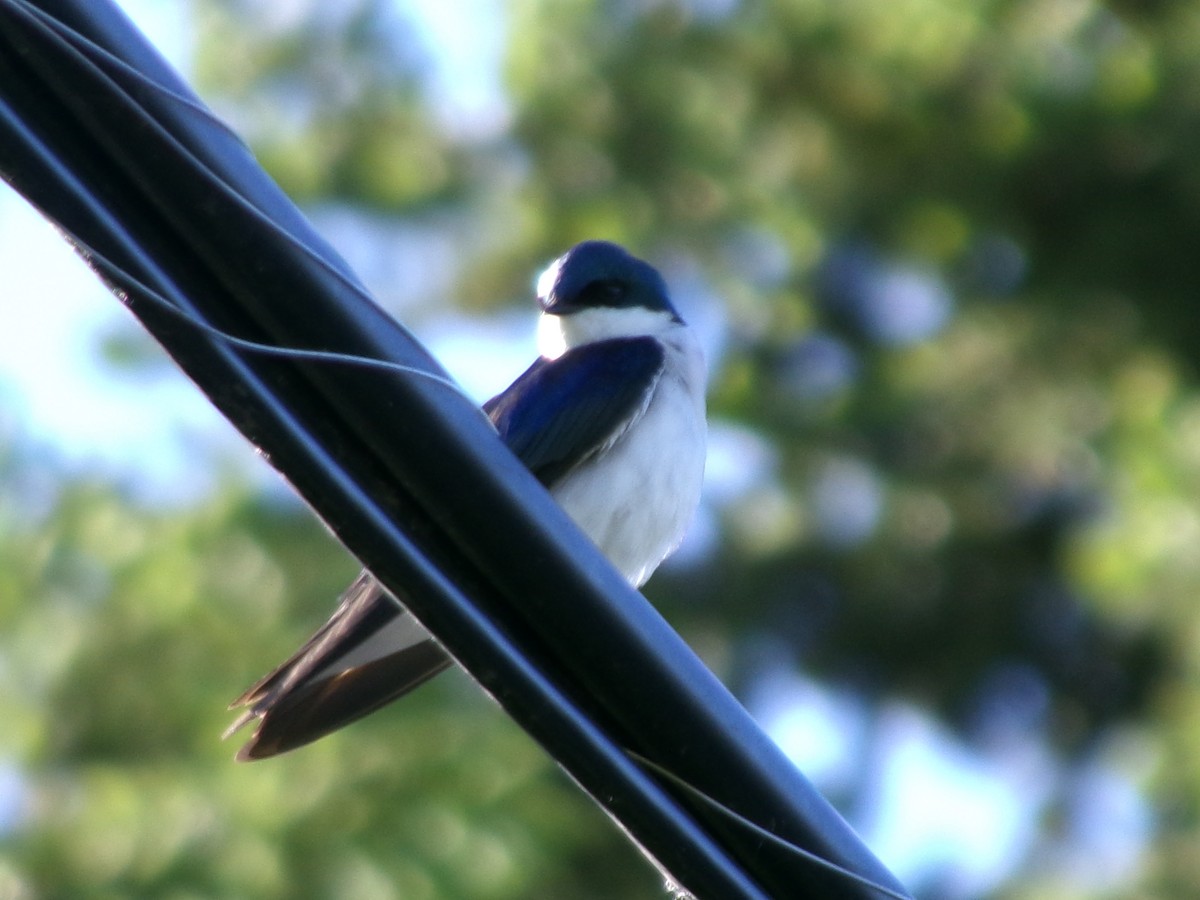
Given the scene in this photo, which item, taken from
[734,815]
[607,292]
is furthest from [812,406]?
[734,815]

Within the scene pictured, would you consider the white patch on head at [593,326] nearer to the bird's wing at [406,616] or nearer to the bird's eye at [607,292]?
the bird's eye at [607,292]

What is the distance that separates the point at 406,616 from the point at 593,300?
4.05 feet

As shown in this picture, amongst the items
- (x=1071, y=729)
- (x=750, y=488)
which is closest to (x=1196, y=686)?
(x=750, y=488)

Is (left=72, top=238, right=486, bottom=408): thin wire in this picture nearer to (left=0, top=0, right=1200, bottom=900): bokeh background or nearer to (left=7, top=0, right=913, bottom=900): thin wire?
(left=7, top=0, right=913, bottom=900): thin wire

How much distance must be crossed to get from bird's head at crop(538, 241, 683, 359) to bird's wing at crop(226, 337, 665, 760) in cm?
29

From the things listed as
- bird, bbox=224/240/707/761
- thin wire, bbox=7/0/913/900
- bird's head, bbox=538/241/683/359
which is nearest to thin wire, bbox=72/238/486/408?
thin wire, bbox=7/0/913/900

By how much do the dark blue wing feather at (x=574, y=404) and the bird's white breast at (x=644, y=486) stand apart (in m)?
0.03

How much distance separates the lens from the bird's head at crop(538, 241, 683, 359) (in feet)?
12.5

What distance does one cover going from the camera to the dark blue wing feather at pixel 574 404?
323 cm

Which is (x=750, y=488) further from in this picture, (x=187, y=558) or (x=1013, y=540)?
(x=187, y=558)

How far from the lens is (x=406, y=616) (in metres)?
2.77

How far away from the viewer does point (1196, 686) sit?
17.5ft

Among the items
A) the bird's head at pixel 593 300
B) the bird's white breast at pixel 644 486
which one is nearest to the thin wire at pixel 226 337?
the bird's white breast at pixel 644 486

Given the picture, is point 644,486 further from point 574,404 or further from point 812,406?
point 812,406
